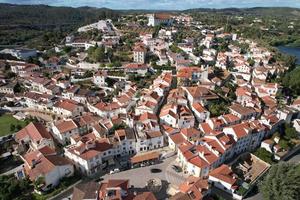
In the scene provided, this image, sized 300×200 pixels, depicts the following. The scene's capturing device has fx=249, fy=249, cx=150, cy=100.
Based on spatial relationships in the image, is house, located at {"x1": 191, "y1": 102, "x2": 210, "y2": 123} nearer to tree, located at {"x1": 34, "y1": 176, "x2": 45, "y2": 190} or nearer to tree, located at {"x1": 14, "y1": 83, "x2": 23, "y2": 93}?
tree, located at {"x1": 34, "y1": 176, "x2": 45, "y2": 190}

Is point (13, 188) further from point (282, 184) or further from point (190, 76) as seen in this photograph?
point (190, 76)

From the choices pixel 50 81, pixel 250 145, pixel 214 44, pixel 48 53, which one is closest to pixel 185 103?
pixel 250 145

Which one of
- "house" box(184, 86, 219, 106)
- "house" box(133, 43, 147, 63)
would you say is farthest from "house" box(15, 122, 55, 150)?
"house" box(133, 43, 147, 63)

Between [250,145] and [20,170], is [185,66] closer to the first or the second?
[250,145]

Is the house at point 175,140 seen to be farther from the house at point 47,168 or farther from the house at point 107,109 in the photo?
the house at point 47,168

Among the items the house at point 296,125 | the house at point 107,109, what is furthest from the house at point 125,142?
the house at point 296,125

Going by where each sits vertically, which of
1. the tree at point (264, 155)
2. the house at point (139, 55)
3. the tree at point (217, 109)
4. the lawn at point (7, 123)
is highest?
the house at point (139, 55)
